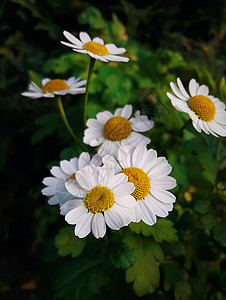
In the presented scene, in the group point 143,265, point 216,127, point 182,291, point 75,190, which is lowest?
point 182,291

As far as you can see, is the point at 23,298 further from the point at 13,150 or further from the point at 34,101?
the point at 34,101

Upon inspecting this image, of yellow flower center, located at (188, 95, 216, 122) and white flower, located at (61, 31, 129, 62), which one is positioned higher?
white flower, located at (61, 31, 129, 62)

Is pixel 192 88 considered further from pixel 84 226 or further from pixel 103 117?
pixel 84 226

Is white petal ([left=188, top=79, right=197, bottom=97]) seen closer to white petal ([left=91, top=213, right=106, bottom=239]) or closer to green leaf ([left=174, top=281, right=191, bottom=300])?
white petal ([left=91, top=213, right=106, bottom=239])

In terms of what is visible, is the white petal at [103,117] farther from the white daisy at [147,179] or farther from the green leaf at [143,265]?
the green leaf at [143,265]

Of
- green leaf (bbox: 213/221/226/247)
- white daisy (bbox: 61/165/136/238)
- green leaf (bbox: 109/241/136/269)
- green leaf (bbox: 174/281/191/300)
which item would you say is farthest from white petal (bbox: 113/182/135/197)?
green leaf (bbox: 174/281/191/300)

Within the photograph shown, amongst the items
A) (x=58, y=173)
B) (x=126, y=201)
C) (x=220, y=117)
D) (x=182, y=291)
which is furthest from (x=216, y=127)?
(x=182, y=291)
